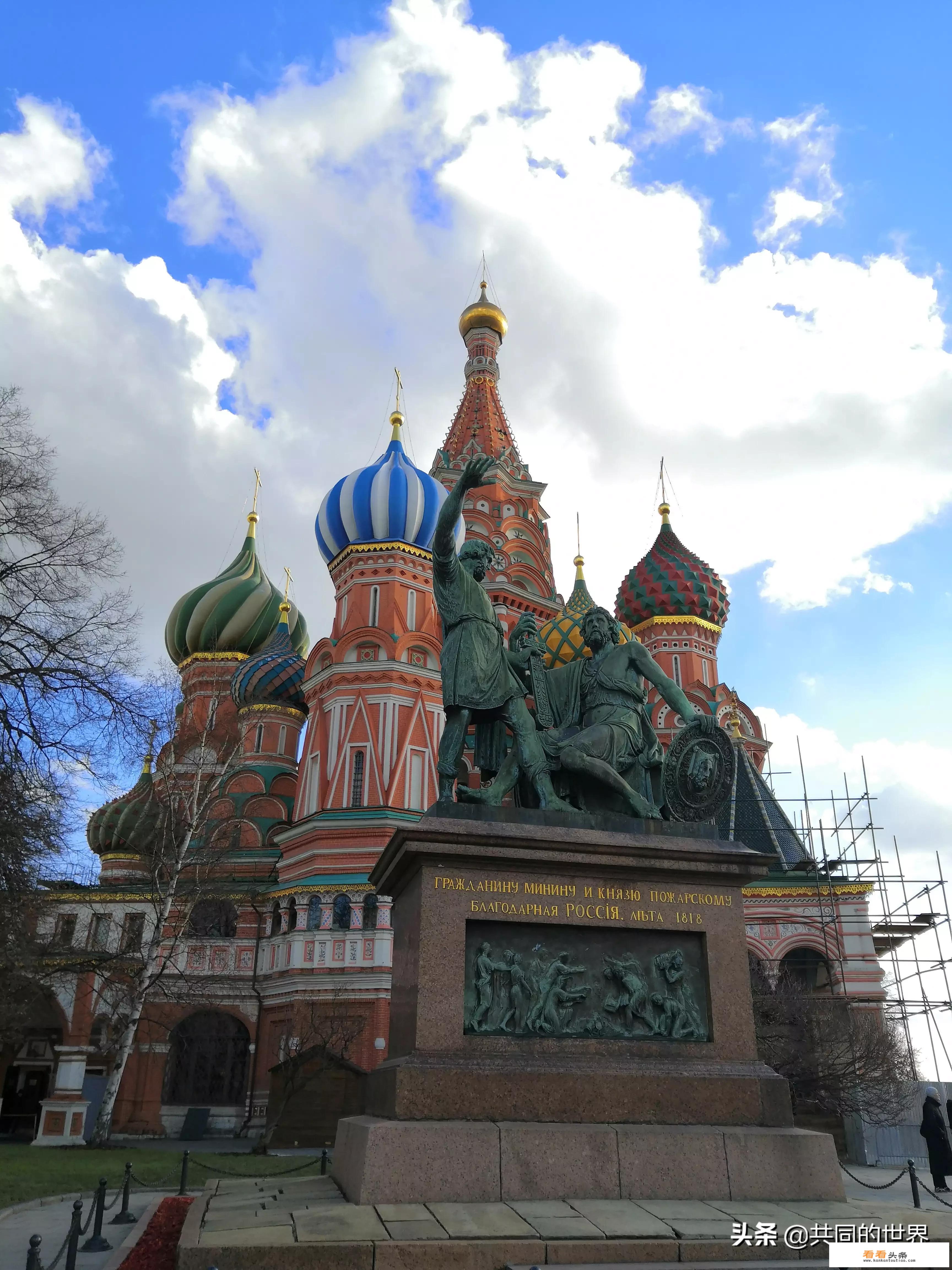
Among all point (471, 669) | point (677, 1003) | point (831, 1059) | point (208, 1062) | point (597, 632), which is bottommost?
point (677, 1003)

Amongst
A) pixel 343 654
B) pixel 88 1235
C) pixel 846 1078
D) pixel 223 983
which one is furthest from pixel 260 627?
pixel 88 1235

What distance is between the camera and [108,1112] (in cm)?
1920

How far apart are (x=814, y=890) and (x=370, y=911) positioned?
39.1 feet

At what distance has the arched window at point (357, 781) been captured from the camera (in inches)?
1104

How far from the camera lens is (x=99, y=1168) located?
13.7 metres

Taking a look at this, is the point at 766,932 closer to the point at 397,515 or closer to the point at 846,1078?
the point at 846,1078

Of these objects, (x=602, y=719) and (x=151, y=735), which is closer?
(x=602, y=719)

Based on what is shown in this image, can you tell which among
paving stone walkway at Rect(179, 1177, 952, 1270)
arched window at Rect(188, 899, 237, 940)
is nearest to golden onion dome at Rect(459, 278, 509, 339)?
arched window at Rect(188, 899, 237, 940)

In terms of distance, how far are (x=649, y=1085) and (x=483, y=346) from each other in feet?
145

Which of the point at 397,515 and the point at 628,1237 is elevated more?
the point at 397,515

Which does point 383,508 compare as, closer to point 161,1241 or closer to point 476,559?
point 476,559

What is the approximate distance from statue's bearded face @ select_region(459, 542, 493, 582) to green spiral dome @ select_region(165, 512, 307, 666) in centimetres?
3077

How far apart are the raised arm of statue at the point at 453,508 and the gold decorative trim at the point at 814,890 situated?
1999 cm

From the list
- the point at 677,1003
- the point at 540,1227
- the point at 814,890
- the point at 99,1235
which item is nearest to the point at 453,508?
the point at 677,1003
